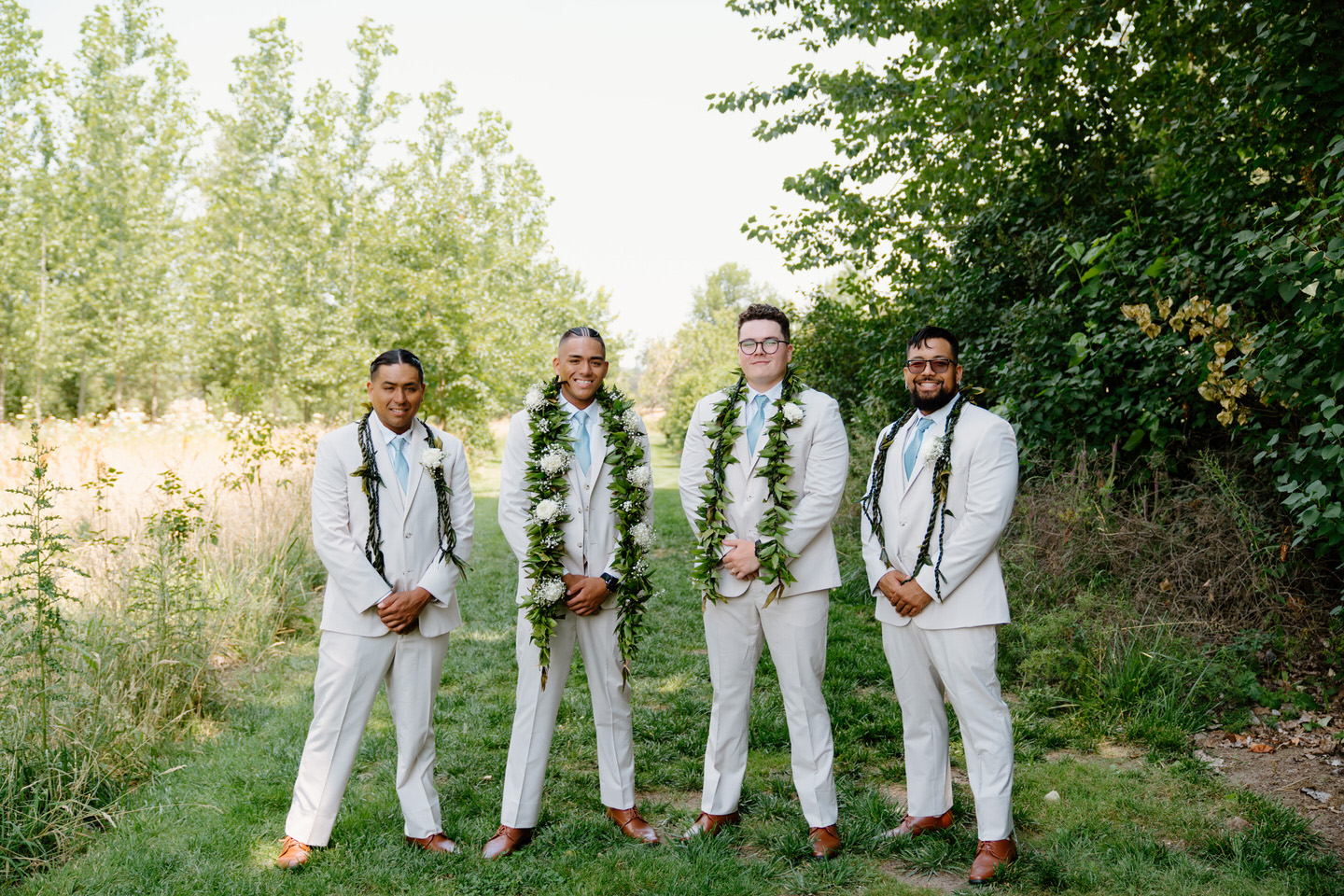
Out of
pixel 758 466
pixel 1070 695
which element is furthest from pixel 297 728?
pixel 1070 695

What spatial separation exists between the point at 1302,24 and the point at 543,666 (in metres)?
6.10

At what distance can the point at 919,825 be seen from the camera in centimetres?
406

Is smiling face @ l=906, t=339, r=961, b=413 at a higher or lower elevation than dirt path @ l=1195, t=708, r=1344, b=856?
higher

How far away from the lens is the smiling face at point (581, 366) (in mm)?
4145

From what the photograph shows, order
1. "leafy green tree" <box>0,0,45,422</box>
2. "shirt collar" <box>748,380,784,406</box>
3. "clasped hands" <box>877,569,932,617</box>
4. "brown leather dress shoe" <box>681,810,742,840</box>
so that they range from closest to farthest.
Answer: "clasped hands" <box>877,569,932,617</box> → "brown leather dress shoe" <box>681,810,742,840</box> → "shirt collar" <box>748,380,784,406</box> → "leafy green tree" <box>0,0,45,422</box>

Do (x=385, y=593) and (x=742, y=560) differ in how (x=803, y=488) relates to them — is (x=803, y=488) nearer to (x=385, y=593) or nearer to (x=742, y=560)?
(x=742, y=560)

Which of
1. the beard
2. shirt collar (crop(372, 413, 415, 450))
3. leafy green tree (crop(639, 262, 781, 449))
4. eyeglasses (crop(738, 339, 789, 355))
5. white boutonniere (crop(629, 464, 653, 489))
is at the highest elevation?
leafy green tree (crop(639, 262, 781, 449))

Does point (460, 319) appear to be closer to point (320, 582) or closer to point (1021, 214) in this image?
point (320, 582)

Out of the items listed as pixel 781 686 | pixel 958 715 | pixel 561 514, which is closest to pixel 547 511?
pixel 561 514

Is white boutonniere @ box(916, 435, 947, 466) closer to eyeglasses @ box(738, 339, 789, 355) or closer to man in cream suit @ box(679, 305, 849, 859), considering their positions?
man in cream suit @ box(679, 305, 849, 859)

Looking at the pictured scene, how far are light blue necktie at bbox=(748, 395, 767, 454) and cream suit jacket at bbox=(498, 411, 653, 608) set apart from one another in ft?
1.75

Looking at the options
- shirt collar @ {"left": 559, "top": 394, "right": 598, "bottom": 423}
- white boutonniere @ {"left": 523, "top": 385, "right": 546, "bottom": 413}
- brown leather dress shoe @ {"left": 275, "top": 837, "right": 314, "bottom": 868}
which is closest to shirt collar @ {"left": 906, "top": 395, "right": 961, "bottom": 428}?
shirt collar @ {"left": 559, "top": 394, "right": 598, "bottom": 423}

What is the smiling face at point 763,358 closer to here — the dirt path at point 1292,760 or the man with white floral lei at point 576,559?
the man with white floral lei at point 576,559

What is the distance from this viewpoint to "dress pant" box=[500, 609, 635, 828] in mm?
4062
